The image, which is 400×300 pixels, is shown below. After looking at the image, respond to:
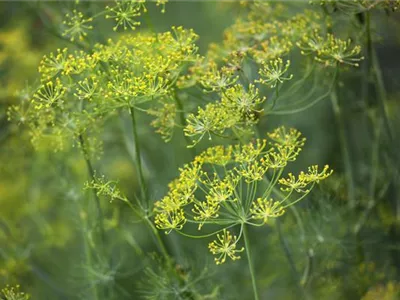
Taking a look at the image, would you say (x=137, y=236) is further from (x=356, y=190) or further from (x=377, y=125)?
(x=377, y=125)

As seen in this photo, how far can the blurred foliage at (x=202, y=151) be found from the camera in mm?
2582

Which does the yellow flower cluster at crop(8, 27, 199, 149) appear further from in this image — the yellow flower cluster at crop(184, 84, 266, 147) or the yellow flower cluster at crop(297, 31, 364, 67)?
the yellow flower cluster at crop(297, 31, 364, 67)

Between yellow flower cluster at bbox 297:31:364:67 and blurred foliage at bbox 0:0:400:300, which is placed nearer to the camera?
blurred foliage at bbox 0:0:400:300

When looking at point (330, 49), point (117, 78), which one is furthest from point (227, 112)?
point (330, 49)

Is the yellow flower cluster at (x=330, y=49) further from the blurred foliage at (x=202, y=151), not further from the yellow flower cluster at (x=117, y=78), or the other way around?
the yellow flower cluster at (x=117, y=78)

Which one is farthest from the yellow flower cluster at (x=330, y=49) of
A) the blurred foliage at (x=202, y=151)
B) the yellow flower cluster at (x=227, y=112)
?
the yellow flower cluster at (x=227, y=112)

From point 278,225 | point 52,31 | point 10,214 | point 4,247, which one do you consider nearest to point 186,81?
point 278,225

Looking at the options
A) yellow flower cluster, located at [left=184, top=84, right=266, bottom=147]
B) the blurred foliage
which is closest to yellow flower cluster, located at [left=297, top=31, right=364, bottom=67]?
the blurred foliage

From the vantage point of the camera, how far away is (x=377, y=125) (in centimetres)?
362

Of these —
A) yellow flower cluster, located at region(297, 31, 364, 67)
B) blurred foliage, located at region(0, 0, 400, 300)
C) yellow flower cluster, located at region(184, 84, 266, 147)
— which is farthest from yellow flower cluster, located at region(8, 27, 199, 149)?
yellow flower cluster, located at region(297, 31, 364, 67)

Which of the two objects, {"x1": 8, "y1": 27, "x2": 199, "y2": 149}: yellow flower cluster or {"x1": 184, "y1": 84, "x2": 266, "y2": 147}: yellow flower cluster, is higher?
{"x1": 8, "y1": 27, "x2": 199, "y2": 149}: yellow flower cluster

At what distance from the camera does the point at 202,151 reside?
400 cm

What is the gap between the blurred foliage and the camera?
2582 mm

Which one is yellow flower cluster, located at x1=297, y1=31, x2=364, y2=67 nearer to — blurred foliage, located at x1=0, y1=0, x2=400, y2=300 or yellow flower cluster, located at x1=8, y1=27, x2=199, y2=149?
blurred foliage, located at x1=0, y1=0, x2=400, y2=300
